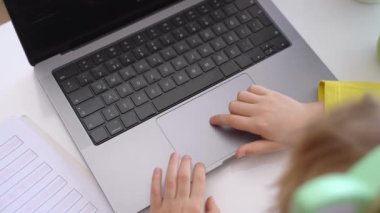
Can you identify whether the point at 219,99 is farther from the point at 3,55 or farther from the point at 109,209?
the point at 3,55

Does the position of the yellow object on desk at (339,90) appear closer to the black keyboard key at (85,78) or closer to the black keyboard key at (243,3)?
the black keyboard key at (243,3)

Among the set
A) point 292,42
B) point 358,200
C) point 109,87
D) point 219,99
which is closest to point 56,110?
point 109,87

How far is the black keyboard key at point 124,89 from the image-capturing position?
0.59m

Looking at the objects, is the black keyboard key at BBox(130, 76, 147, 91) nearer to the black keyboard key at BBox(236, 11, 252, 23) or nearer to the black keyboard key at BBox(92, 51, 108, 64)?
the black keyboard key at BBox(92, 51, 108, 64)

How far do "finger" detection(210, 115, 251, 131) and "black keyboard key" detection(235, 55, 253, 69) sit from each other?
86mm

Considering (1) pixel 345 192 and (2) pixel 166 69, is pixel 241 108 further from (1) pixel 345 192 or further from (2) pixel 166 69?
(1) pixel 345 192

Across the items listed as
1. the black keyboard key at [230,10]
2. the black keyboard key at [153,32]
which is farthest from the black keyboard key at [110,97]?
the black keyboard key at [230,10]

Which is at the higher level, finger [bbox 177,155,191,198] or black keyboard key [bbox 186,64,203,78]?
black keyboard key [bbox 186,64,203,78]

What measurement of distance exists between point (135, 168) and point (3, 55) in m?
0.27

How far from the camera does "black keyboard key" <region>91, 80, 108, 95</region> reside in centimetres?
59

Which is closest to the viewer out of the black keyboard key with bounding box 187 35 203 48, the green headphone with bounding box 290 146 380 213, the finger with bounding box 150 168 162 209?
the green headphone with bounding box 290 146 380 213

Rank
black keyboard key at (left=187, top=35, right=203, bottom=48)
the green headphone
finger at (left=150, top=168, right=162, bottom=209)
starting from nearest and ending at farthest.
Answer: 1. the green headphone
2. finger at (left=150, top=168, right=162, bottom=209)
3. black keyboard key at (left=187, top=35, right=203, bottom=48)

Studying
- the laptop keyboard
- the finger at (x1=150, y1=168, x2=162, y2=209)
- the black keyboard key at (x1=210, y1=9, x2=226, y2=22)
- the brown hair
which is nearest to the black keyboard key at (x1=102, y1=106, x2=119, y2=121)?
the laptop keyboard

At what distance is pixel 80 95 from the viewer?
23.2 inches
